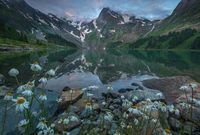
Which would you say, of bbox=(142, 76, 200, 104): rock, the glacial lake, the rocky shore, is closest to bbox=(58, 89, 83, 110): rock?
the rocky shore

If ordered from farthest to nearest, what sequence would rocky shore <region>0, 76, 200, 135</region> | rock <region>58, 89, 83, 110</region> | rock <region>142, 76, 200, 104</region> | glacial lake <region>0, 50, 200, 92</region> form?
1. glacial lake <region>0, 50, 200, 92</region>
2. rock <region>142, 76, 200, 104</region>
3. rock <region>58, 89, 83, 110</region>
4. rocky shore <region>0, 76, 200, 135</region>

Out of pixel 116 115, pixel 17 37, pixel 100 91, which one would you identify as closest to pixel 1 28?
pixel 17 37

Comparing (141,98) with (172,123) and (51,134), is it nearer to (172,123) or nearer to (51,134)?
(172,123)

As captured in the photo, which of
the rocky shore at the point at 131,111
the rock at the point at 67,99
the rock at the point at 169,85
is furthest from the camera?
the rock at the point at 169,85

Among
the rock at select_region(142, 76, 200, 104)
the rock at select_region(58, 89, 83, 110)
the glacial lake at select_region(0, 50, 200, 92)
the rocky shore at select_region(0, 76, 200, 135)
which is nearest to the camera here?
the rocky shore at select_region(0, 76, 200, 135)

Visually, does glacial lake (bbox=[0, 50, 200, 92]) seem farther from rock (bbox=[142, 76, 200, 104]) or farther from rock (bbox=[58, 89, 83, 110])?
rock (bbox=[58, 89, 83, 110])

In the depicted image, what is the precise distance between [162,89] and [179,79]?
158 inches

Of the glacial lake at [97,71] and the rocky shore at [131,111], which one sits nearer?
the rocky shore at [131,111]

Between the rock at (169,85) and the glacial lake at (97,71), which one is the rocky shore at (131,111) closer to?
the rock at (169,85)

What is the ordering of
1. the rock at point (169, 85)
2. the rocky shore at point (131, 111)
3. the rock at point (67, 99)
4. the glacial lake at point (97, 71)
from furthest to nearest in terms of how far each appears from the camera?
1. the glacial lake at point (97, 71)
2. the rock at point (169, 85)
3. the rock at point (67, 99)
4. the rocky shore at point (131, 111)

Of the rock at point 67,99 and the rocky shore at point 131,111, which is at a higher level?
the rocky shore at point 131,111

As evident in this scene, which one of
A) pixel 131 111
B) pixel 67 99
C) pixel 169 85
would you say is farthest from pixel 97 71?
pixel 131 111

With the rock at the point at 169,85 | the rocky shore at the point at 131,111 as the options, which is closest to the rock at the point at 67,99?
the rocky shore at the point at 131,111

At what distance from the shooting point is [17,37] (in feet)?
440
